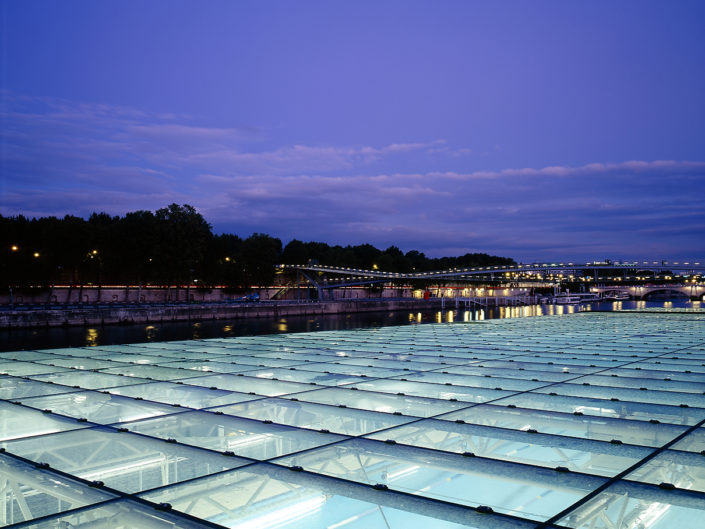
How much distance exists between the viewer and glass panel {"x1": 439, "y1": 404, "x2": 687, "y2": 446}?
306 inches

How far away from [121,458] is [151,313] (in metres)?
60.0

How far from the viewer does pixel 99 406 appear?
990cm

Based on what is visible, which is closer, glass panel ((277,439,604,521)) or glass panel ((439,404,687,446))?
glass panel ((277,439,604,521))

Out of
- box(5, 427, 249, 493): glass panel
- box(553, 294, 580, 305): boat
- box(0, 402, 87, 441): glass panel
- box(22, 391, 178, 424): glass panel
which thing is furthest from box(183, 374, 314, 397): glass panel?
box(553, 294, 580, 305): boat

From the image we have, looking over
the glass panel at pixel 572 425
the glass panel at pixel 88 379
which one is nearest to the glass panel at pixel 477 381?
the glass panel at pixel 572 425

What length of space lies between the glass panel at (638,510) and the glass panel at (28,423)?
6.59 meters

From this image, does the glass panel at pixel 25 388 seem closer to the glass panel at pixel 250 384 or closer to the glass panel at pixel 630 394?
the glass panel at pixel 250 384

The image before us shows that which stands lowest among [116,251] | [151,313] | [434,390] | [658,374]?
[151,313]

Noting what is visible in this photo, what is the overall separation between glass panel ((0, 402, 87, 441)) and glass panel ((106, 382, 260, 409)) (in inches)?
67.1

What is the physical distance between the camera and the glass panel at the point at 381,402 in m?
9.46

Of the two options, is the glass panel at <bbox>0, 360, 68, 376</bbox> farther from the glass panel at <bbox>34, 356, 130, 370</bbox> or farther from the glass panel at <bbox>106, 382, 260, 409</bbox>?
the glass panel at <bbox>106, 382, 260, 409</bbox>

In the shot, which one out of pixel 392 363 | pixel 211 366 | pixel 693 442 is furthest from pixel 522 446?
pixel 211 366

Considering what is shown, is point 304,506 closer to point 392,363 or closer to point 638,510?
point 638,510

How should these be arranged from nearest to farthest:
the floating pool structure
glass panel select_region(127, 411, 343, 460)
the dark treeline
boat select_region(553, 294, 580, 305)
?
the floating pool structure, glass panel select_region(127, 411, 343, 460), the dark treeline, boat select_region(553, 294, 580, 305)
